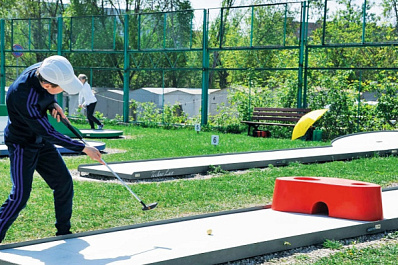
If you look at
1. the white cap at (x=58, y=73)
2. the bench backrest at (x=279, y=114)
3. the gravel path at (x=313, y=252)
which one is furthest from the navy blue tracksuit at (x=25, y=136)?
the bench backrest at (x=279, y=114)

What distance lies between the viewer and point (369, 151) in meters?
13.1

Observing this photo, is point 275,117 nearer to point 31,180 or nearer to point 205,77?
point 205,77

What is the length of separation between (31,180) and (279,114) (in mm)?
13964

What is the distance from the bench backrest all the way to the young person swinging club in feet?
44.3

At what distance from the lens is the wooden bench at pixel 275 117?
1844 cm

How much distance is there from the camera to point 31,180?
5.43 meters

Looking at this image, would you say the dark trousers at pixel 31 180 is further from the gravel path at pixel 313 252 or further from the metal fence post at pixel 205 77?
the metal fence post at pixel 205 77

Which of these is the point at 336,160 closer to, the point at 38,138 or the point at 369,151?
the point at 369,151

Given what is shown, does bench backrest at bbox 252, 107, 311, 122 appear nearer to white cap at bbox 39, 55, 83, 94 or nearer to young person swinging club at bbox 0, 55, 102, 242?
young person swinging club at bbox 0, 55, 102, 242

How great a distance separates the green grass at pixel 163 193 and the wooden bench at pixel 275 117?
5309 mm

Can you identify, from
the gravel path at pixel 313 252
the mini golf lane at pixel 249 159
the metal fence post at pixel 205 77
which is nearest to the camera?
the gravel path at pixel 313 252

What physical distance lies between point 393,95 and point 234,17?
6.17 m

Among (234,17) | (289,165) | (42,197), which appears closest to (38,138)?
(42,197)

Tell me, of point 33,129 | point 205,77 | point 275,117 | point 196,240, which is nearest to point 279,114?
point 275,117
